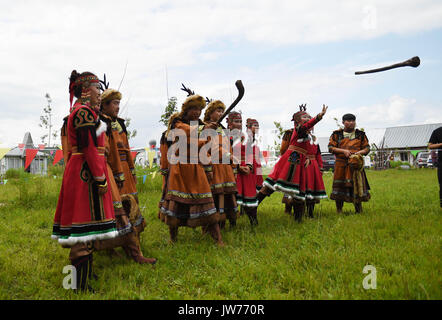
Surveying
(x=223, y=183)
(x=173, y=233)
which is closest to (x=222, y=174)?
(x=223, y=183)

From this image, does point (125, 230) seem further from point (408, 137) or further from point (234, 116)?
point (408, 137)

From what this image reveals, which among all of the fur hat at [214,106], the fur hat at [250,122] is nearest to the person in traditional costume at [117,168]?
the fur hat at [214,106]

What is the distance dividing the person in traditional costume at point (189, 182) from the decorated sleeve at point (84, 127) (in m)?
1.62

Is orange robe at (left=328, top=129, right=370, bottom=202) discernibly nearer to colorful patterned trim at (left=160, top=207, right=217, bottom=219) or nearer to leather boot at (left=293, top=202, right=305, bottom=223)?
leather boot at (left=293, top=202, right=305, bottom=223)

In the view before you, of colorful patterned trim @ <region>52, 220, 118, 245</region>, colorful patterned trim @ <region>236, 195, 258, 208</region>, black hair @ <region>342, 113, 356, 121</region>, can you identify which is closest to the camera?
colorful patterned trim @ <region>52, 220, 118, 245</region>

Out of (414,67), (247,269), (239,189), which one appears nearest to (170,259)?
(247,269)

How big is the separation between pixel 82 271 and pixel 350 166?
5523 millimetres

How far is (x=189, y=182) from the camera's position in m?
4.77

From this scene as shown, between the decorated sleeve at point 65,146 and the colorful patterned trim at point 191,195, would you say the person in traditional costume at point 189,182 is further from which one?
the decorated sleeve at point 65,146

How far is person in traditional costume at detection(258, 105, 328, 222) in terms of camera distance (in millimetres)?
6230

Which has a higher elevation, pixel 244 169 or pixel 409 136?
pixel 409 136

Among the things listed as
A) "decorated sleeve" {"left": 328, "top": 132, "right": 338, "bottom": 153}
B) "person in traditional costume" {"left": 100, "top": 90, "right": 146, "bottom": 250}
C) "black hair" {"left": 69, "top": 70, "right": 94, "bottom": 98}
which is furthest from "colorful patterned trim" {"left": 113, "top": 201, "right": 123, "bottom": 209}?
"decorated sleeve" {"left": 328, "top": 132, "right": 338, "bottom": 153}

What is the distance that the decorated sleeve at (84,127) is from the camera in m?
3.28

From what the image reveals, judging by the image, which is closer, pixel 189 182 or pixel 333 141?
pixel 189 182
